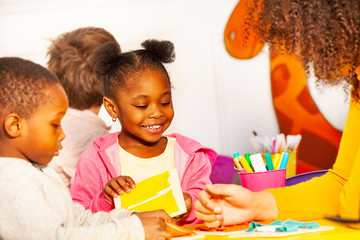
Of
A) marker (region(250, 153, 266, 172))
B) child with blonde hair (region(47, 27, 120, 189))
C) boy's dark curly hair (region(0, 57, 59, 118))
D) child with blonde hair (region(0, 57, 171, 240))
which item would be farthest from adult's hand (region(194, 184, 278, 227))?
child with blonde hair (region(47, 27, 120, 189))

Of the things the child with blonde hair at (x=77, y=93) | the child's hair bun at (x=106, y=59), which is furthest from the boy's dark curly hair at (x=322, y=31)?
the child with blonde hair at (x=77, y=93)

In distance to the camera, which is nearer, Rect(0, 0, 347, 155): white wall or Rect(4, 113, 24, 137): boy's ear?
Rect(4, 113, 24, 137): boy's ear

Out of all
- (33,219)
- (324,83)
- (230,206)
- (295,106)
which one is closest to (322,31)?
(324,83)

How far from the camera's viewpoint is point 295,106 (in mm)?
2451

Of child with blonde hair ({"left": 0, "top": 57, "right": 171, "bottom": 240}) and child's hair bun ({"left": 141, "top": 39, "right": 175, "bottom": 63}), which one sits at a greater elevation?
child's hair bun ({"left": 141, "top": 39, "right": 175, "bottom": 63})

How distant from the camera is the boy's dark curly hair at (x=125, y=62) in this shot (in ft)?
4.61

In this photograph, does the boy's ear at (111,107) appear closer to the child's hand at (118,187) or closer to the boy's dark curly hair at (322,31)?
the child's hand at (118,187)

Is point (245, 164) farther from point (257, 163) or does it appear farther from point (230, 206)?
point (230, 206)

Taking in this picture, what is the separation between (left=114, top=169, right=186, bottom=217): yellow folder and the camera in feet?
3.27

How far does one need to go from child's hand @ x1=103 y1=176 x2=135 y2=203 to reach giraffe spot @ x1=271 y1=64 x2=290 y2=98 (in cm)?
151

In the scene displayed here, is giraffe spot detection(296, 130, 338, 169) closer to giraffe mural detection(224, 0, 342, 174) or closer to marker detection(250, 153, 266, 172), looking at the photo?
giraffe mural detection(224, 0, 342, 174)

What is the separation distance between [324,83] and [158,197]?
413 millimetres

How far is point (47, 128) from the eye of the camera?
2.84 ft

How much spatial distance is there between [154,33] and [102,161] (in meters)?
1.27
